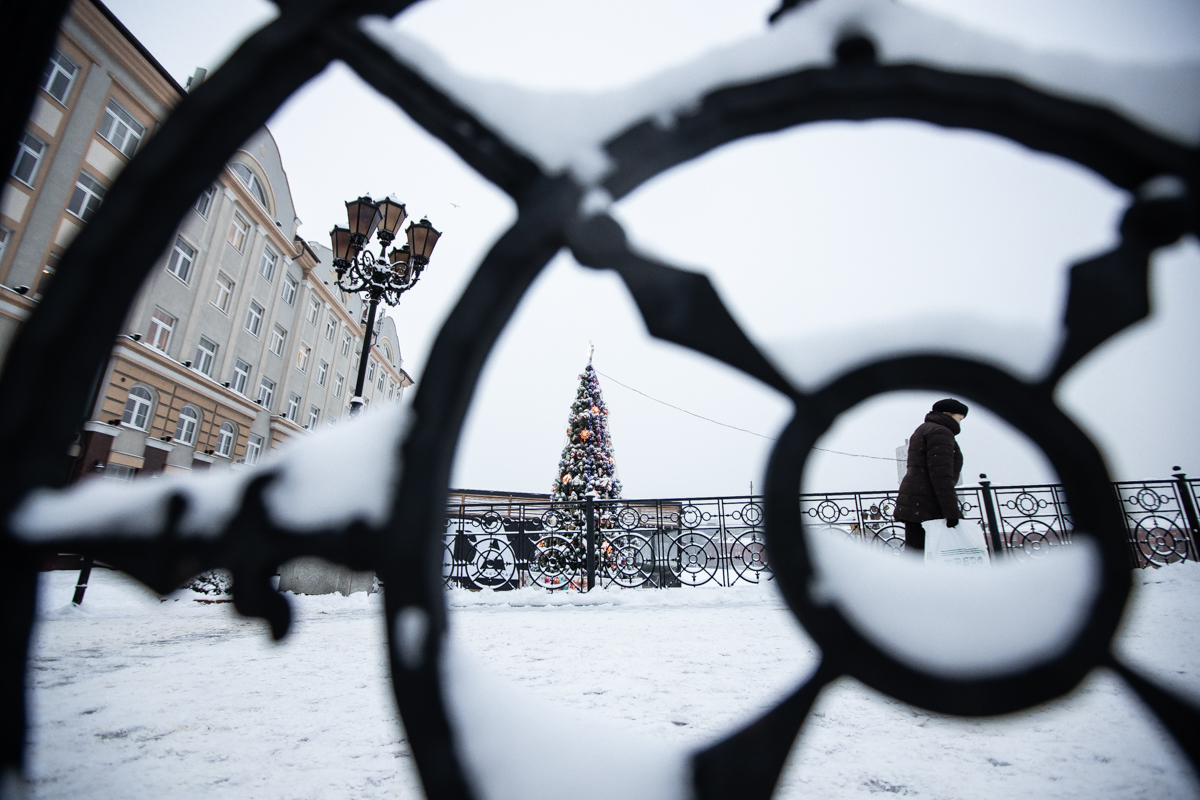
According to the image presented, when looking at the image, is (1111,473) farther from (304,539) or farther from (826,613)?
(304,539)

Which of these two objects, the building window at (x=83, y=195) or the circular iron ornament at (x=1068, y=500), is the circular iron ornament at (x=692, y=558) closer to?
the circular iron ornament at (x=1068, y=500)

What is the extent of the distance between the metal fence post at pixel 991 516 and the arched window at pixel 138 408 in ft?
70.3

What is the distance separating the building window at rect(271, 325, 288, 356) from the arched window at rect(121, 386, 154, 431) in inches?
272

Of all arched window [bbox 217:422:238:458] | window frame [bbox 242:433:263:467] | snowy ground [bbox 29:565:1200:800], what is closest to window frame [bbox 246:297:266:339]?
arched window [bbox 217:422:238:458]

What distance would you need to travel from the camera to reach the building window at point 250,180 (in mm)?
20109

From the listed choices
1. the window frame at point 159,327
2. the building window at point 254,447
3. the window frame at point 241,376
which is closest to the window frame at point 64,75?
the window frame at point 159,327

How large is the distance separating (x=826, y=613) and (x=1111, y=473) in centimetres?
24

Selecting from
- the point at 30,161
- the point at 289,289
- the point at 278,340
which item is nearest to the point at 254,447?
the point at 278,340

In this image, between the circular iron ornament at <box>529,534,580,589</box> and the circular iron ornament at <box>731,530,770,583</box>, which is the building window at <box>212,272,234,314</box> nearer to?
the circular iron ornament at <box>529,534,580,589</box>

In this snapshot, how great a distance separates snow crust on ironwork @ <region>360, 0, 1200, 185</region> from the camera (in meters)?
0.42

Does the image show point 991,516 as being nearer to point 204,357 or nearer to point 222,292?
point 204,357

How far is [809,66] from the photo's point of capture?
0.45 meters

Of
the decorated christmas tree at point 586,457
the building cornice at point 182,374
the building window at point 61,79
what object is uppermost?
the building window at point 61,79

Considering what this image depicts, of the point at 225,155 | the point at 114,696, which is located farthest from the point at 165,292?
the point at 225,155
